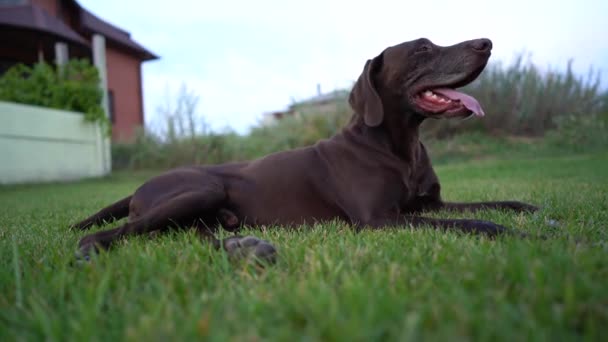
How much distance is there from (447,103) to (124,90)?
17877 millimetres

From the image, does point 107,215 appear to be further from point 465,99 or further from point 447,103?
point 465,99

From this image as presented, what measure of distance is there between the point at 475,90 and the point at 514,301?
11.3 metres

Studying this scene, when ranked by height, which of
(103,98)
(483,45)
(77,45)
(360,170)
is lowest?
(360,170)

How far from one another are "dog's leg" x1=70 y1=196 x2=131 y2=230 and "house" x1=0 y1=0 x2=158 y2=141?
10.8 meters

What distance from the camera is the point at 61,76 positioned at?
35.5 ft

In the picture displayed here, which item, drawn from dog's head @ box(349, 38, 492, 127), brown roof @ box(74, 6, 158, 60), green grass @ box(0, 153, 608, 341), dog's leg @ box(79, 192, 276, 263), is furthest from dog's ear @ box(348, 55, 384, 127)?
brown roof @ box(74, 6, 158, 60)

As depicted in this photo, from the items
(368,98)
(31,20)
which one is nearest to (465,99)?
(368,98)

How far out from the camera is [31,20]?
484 inches

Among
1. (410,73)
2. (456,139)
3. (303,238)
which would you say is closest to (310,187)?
(303,238)

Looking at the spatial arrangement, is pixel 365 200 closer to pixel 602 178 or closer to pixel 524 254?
pixel 524 254

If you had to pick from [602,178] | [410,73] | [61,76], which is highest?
[61,76]

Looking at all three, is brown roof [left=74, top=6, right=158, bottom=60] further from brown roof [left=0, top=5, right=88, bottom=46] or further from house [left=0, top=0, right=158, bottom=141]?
brown roof [left=0, top=5, right=88, bottom=46]

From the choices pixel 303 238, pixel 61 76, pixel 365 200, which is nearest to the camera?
pixel 303 238

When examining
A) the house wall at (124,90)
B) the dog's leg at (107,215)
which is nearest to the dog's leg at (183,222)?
the dog's leg at (107,215)
